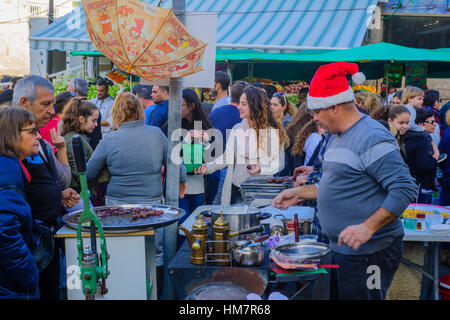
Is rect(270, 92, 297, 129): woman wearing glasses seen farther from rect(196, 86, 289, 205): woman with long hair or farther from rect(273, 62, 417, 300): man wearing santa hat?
rect(273, 62, 417, 300): man wearing santa hat

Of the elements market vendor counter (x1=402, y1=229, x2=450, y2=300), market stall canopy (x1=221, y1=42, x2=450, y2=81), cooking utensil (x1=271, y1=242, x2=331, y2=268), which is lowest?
market vendor counter (x1=402, y1=229, x2=450, y2=300)

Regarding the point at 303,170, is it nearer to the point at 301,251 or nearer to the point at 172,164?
the point at 172,164

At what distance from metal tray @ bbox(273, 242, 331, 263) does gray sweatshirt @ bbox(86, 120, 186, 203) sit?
1700mm

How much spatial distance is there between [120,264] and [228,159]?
227 cm

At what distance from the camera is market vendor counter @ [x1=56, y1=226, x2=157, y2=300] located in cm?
340

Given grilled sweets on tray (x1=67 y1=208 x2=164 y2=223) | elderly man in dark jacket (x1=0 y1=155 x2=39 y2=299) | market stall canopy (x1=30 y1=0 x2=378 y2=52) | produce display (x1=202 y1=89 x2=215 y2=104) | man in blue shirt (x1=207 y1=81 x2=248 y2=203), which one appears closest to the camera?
elderly man in dark jacket (x1=0 y1=155 x2=39 y2=299)

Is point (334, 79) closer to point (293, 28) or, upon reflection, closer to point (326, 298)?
point (326, 298)

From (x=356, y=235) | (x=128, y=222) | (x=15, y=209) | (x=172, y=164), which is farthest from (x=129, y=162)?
(x=356, y=235)

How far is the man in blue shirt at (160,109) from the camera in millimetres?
5918

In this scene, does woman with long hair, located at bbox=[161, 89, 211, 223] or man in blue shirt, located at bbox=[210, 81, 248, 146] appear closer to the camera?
woman with long hair, located at bbox=[161, 89, 211, 223]

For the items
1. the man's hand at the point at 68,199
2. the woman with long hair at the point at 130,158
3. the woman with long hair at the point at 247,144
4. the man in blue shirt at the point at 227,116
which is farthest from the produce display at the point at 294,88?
the man's hand at the point at 68,199

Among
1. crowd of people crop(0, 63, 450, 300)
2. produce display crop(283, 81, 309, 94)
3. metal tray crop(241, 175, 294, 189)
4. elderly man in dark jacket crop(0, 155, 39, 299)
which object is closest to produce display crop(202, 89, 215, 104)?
produce display crop(283, 81, 309, 94)
